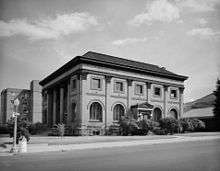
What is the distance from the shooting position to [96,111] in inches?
1522

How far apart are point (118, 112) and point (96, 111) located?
12.5ft

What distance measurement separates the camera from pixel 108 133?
37.8 metres

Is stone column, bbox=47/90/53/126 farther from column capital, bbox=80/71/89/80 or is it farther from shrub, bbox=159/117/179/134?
shrub, bbox=159/117/179/134

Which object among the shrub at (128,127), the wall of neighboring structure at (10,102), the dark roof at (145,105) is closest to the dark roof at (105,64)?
the dark roof at (145,105)

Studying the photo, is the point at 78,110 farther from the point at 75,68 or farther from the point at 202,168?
the point at 202,168

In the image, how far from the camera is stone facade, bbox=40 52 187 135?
37188 mm

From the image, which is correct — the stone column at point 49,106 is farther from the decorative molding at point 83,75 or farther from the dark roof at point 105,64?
the decorative molding at point 83,75

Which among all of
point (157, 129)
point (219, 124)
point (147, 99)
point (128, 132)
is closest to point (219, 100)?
point (219, 124)

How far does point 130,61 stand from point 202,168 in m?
37.2

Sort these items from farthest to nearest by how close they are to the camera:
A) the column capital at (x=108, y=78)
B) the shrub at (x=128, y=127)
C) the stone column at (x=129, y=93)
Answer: the stone column at (x=129, y=93) → the column capital at (x=108, y=78) → the shrub at (x=128, y=127)

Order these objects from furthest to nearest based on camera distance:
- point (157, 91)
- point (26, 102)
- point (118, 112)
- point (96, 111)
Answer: point (26, 102), point (157, 91), point (118, 112), point (96, 111)

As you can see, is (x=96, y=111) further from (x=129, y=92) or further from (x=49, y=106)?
(x=49, y=106)

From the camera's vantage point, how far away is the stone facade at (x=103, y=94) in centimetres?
3719

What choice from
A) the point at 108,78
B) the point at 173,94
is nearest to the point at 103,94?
the point at 108,78
